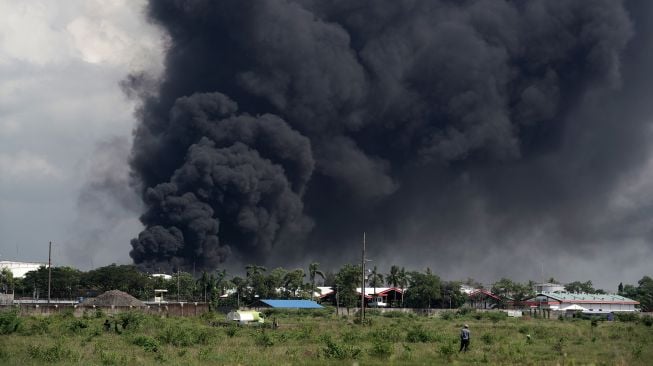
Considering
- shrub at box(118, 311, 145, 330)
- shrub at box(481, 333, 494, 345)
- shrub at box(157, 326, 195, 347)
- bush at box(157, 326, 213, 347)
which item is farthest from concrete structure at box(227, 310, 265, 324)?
shrub at box(481, 333, 494, 345)

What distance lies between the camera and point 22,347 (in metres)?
29.6

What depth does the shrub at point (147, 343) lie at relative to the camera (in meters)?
29.9

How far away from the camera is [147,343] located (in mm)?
31172

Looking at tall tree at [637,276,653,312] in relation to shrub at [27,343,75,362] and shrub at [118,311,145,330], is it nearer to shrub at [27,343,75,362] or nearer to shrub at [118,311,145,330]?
shrub at [118,311,145,330]

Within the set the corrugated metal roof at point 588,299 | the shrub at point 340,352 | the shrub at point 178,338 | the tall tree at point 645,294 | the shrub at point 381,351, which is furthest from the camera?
the tall tree at point 645,294

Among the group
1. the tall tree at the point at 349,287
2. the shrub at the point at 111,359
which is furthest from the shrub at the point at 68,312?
the tall tree at the point at 349,287

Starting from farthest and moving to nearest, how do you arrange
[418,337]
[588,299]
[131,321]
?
[588,299]
[131,321]
[418,337]

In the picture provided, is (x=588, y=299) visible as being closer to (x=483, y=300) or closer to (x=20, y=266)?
(x=483, y=300)

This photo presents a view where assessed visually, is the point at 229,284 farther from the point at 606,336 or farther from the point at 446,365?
the point at 446,365

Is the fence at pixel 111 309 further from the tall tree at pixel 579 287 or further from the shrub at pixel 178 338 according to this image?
the tall tree at pixel 579 287

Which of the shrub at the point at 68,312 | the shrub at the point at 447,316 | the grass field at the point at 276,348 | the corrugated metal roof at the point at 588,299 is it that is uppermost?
the corrugated metal roof at the point at 588,299

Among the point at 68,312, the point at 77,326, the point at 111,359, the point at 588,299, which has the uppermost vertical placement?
the point at 588,299

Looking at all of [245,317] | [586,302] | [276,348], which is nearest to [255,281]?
[586,302]

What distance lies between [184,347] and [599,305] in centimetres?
10229
